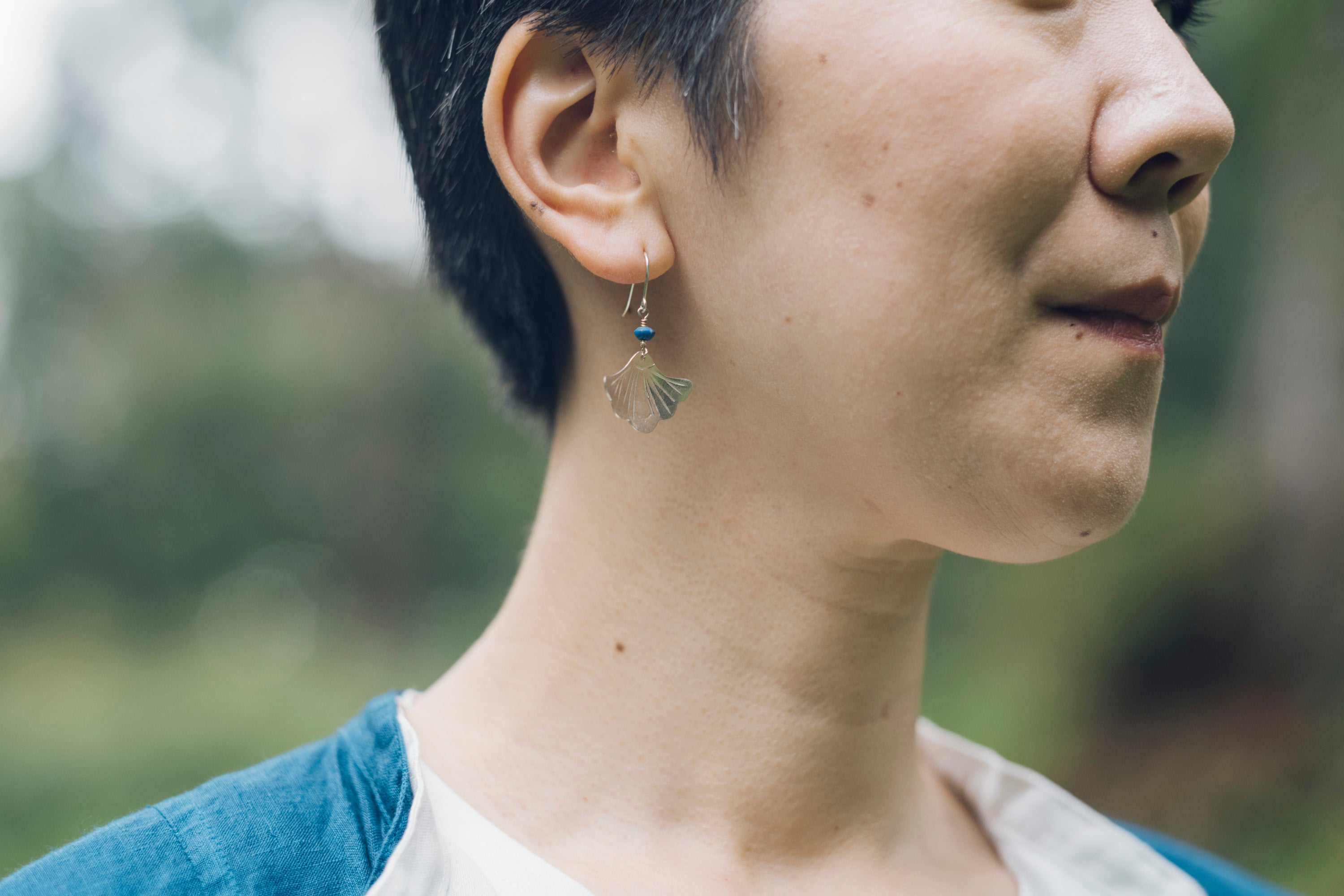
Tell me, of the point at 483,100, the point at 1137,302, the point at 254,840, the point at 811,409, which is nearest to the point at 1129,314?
the point at 1137,302

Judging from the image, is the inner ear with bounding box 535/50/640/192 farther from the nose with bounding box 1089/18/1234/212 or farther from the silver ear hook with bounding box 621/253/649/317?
the nose with bounding box 1089/18/1234/212

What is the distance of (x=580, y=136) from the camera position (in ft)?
3.84

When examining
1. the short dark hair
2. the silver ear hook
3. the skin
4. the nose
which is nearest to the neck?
the skin

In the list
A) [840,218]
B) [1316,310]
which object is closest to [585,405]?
[840,218]

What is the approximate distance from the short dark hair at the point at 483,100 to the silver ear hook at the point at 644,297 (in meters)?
0.13

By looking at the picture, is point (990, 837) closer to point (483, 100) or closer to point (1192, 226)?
point (1192, 226)

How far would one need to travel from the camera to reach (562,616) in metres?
1.23

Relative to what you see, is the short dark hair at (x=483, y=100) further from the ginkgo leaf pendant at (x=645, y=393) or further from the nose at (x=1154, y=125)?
the nose at (x=1154, y=125)

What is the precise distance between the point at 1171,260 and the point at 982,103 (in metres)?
0.28

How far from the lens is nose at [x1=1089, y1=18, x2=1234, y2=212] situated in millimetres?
966

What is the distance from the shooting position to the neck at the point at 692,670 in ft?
Result: 3.84

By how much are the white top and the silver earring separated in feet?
1.54

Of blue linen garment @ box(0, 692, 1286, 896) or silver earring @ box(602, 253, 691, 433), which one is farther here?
silver earring @ box(602, 253, 691, 433)

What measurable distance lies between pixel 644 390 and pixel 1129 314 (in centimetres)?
54
